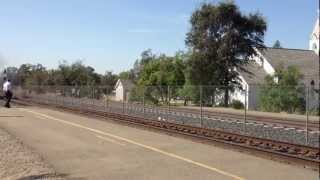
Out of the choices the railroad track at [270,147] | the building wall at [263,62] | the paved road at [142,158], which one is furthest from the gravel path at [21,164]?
the building wall at [263,62]

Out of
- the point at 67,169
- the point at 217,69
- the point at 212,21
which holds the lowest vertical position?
the point at 67,169

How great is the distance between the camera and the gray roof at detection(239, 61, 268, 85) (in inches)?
2438

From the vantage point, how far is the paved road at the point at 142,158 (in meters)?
12.1

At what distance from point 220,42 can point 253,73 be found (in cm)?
739

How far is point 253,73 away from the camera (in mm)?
64500

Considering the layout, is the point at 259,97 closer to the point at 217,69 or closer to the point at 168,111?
the point at 168,111

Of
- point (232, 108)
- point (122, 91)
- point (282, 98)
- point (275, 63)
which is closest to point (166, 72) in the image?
point (122, 91)

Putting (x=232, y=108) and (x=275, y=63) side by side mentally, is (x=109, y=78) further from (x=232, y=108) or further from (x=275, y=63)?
(x=232, y=108)

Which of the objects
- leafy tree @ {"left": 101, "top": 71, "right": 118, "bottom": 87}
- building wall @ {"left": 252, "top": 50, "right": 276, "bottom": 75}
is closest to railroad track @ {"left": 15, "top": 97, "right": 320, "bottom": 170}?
building wall @ {"left": 252, "top": 50, "right": 276, "bottom": 75}

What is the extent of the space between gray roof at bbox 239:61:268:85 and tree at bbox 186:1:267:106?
187 cm

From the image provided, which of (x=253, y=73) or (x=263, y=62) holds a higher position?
(x=263, y=62)

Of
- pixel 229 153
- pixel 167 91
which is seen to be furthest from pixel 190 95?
pixel 229 153

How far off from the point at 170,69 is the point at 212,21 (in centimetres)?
1764

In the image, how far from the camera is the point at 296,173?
12492 mm
